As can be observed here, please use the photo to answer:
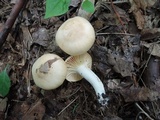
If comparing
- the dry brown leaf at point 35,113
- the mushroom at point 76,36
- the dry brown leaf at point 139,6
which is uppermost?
the mushroom at point 76,36

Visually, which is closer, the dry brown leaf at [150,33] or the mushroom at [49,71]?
the mushroom at [49,71]

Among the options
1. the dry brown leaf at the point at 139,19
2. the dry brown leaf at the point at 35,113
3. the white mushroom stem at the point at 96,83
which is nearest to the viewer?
the white mushroom stem at the point at 96,83

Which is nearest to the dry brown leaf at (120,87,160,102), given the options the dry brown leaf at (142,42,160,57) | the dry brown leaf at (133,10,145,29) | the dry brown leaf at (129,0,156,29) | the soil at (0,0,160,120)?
the soil at (0,0,160,120)

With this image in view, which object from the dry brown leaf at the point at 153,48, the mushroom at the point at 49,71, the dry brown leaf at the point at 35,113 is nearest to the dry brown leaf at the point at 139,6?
the dry brown leaf at the point at 153,48

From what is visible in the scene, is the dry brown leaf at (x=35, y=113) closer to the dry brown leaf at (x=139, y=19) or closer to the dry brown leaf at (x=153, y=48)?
the dry brown leaf at (x=153, y=48)

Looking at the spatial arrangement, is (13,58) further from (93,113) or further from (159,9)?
(159,9)

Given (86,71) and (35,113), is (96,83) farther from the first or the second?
(35,113)
